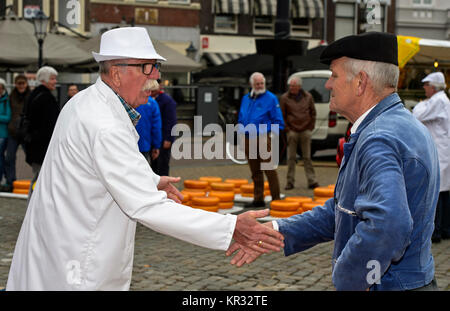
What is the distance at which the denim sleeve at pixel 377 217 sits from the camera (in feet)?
8.68

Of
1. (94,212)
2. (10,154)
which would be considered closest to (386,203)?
(94,212)

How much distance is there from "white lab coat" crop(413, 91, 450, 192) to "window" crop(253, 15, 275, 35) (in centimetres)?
3374

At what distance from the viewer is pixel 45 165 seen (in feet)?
10.9

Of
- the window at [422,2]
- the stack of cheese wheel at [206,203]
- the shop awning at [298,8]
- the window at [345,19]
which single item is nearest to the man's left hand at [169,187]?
the stack of cheese wheel at [206,203]

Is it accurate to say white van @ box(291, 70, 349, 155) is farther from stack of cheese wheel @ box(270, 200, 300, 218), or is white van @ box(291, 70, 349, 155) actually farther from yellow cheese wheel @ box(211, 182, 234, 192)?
stack of cheese wheel @ box(270, 200, 300, 218)

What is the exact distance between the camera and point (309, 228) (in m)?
3.52

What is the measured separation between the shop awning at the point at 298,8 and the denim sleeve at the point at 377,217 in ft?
131

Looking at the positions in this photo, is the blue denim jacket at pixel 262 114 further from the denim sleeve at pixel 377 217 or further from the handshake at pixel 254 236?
the denim sleeve at pixel 377 217

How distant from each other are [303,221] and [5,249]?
570cm

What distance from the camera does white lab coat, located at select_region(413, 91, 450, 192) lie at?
31.5ft

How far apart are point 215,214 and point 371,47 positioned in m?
0.95

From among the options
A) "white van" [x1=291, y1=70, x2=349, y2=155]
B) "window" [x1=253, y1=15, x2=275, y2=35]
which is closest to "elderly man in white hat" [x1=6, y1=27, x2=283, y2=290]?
"white van" [x1=291, y1=70, x2=349, y2=155]

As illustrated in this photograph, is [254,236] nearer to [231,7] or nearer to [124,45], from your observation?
[124,45]
